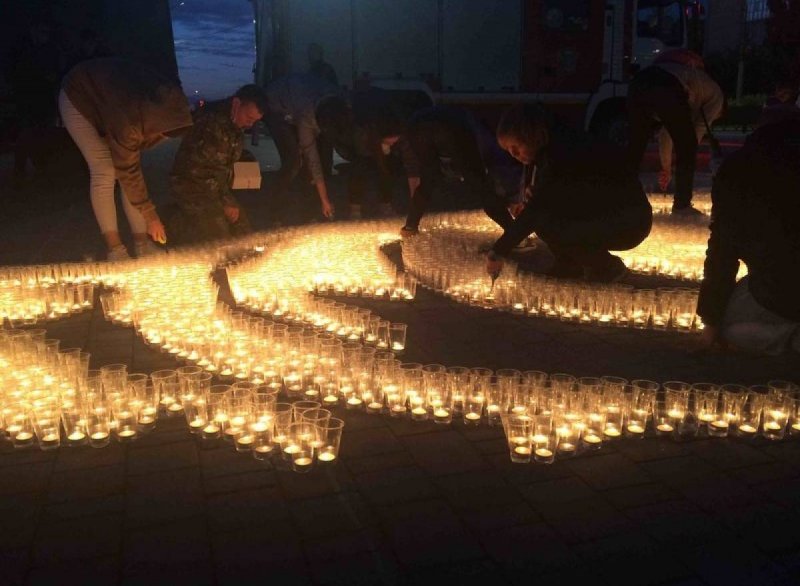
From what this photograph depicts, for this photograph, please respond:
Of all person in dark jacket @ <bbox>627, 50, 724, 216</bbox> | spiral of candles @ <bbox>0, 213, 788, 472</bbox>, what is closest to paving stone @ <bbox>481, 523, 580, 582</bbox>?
spiral of candles @ <bbox>0, 213, 788, 472</bbox>

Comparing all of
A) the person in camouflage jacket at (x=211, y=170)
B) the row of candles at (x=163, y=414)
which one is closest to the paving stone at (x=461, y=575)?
the row of candles at (x=163, y=414)

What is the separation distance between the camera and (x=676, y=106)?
9.32m

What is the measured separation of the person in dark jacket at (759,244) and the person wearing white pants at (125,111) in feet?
14.7

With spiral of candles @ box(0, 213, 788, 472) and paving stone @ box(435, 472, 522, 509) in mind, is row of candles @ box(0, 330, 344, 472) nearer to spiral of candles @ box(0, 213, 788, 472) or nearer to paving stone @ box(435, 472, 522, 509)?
spiral of candles @ box(0, 213, 788, 472)

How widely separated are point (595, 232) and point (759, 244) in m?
1.98

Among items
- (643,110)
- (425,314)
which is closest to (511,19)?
(643,110)

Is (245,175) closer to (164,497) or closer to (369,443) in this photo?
(369,443)

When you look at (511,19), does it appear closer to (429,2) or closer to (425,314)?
(429,2)

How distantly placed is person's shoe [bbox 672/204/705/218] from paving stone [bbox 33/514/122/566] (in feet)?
26.4

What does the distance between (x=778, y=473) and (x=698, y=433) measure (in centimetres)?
46

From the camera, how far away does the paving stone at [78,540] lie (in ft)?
9.05

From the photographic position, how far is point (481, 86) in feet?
50.5

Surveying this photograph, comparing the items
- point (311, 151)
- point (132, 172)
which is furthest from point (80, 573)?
point (311, 151)

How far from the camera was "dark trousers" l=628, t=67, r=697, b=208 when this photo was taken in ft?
30.6
